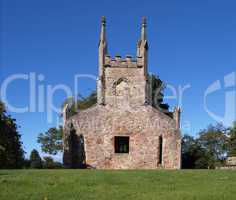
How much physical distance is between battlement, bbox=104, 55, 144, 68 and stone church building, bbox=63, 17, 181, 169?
1.36 m

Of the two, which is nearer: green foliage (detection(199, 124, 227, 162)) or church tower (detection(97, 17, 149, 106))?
church tower (detection(97, 17, 149, 106))

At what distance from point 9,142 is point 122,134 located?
1015 cm

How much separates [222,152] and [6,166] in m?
28.4

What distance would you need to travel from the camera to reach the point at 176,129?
31.2 metres

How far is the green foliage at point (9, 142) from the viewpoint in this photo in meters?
33.5

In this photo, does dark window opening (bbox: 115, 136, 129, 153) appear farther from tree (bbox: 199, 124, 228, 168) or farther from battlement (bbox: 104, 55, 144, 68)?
tree (bbox: 199, 124, 228, 168)

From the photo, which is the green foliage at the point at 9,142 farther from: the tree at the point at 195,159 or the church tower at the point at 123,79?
the tree at the point at 195,159

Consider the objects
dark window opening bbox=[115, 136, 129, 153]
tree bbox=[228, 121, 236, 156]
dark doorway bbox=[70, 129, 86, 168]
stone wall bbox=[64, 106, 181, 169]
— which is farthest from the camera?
tree bbox=[228, 121, 236, 156]

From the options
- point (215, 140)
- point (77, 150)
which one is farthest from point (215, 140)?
point (77, 150)

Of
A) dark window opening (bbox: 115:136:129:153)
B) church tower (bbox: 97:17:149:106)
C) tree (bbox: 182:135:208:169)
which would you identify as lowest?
tree (bbox: 182:135:208:169)

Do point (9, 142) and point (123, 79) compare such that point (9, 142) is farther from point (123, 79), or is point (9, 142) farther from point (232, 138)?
point (232, 138)

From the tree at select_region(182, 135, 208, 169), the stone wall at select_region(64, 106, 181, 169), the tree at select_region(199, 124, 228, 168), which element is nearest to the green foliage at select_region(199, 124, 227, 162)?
the tree at select_region(199, 124, 228, 168)

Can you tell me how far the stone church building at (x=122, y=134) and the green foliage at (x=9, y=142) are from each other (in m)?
6.20

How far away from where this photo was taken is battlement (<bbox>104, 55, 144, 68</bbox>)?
33.5 m
